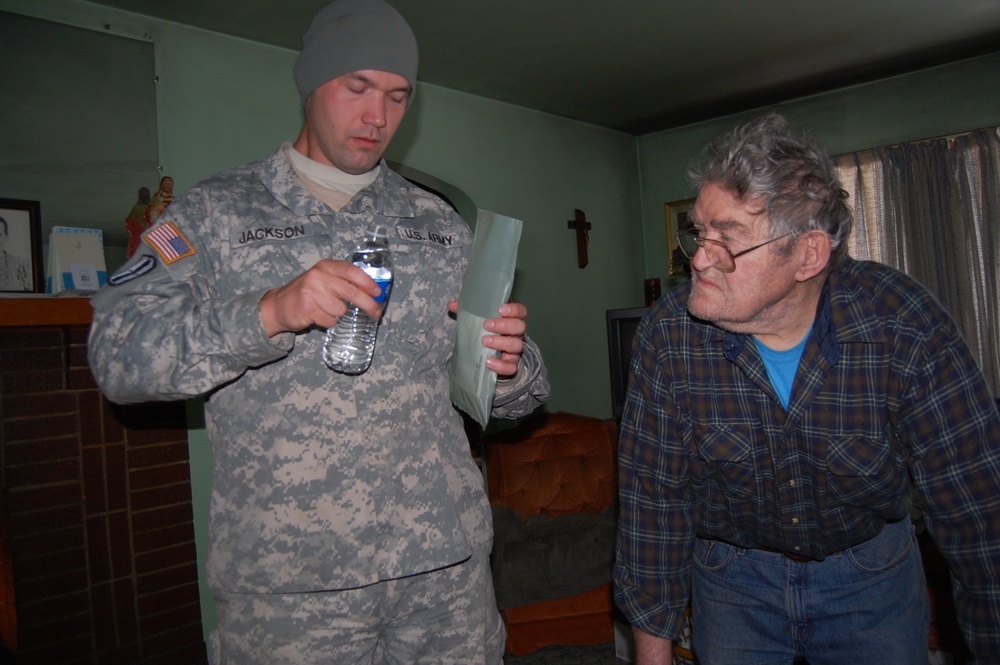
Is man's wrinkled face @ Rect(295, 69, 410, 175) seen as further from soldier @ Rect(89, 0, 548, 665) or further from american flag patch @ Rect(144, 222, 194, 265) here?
american flag patch @ Rect(144, 222, 194, 265)

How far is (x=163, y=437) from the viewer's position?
282cm

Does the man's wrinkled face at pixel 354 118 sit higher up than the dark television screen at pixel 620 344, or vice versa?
the man's wrinkled face at pixel 354 118

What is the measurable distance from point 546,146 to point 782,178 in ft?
11.8

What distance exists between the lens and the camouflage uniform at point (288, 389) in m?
1.13

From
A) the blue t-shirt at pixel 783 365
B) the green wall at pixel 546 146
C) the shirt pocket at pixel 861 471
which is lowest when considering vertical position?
the shirt pocket at pixel 861 471

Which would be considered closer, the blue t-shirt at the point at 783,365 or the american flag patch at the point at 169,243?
the american flag patch at the point at 169,243

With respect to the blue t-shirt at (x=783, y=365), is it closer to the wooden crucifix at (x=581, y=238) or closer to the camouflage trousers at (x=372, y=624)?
the camouflage trousers at (x=372, y=624)

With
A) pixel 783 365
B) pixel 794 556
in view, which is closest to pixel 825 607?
pixel 794 556

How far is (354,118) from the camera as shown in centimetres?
135

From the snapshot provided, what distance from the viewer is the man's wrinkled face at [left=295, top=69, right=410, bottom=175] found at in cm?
135

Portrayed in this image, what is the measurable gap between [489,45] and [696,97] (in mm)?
1855

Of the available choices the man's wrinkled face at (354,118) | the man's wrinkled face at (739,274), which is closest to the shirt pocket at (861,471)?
the man's wrinkled face at (739,274)

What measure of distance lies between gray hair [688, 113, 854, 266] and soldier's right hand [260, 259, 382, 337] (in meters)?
0.70

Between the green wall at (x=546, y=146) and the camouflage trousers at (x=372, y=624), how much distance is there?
6.31 ft
